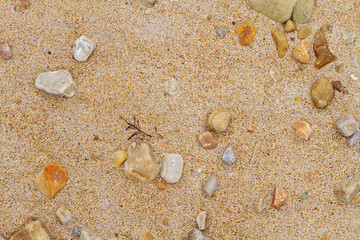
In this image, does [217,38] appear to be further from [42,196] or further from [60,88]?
[42,196]

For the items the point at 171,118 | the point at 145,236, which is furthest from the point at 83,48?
the point at 145,236

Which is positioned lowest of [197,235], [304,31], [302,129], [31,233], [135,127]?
[31,233]

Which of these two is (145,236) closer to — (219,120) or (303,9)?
(219,120)

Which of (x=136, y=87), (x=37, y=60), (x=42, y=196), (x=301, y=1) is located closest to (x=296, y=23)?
(x=301, y=1)

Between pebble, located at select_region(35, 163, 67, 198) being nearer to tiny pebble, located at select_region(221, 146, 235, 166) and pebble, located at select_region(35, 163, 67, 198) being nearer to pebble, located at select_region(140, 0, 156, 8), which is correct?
tiny pebble, located at select_region(221, 146, 235, 166)

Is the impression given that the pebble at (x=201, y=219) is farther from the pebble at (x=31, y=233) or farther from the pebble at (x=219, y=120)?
the pebble at (x=31, y=233)

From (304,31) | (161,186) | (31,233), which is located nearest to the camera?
(31,233)

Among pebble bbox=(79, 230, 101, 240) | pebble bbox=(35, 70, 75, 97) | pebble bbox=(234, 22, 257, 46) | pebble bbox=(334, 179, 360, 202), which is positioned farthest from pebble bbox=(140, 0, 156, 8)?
pebble bbox=(334, 179, 360, 202)

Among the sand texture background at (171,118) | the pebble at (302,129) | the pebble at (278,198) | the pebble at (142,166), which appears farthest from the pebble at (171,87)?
the pebble at (278,198)
